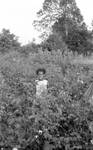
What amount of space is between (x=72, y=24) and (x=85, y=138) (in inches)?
1016

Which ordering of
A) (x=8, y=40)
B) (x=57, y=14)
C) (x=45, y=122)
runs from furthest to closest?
(x=57, y=14) < (x=8, y=40) < (x=45, y=122)

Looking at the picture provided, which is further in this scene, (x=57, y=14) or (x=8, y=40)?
(x=57, y=14)

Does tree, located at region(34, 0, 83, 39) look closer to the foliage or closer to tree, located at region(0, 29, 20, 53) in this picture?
tree, located at region(0, 29, 20, 53)

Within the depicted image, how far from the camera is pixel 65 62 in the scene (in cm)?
870

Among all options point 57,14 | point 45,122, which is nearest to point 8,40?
point 57,14

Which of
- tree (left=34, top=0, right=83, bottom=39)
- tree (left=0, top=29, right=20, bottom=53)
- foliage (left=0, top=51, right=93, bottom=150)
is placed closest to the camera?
foliage (left=0, top=51, right=93, bottom=150)

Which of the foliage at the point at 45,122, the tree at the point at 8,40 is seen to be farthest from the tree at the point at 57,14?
the foliage at the point at 45,122

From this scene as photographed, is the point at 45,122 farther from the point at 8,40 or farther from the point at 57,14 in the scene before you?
the point at 57,14

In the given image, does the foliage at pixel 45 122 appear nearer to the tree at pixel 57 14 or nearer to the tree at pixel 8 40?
the tree at pixel 8 40

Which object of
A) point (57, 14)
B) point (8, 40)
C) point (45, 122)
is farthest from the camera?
point (57, 14)

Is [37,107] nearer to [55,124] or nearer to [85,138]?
[55,124]

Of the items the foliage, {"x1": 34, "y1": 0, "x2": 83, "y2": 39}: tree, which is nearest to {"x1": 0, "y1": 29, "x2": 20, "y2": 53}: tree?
{"x1": 34, "y1": 0, "x2": 83, "y2": 39}: tree

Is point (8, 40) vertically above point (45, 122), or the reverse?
point (8, 40)

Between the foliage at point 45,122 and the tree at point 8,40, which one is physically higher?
the tree at point 8,40
